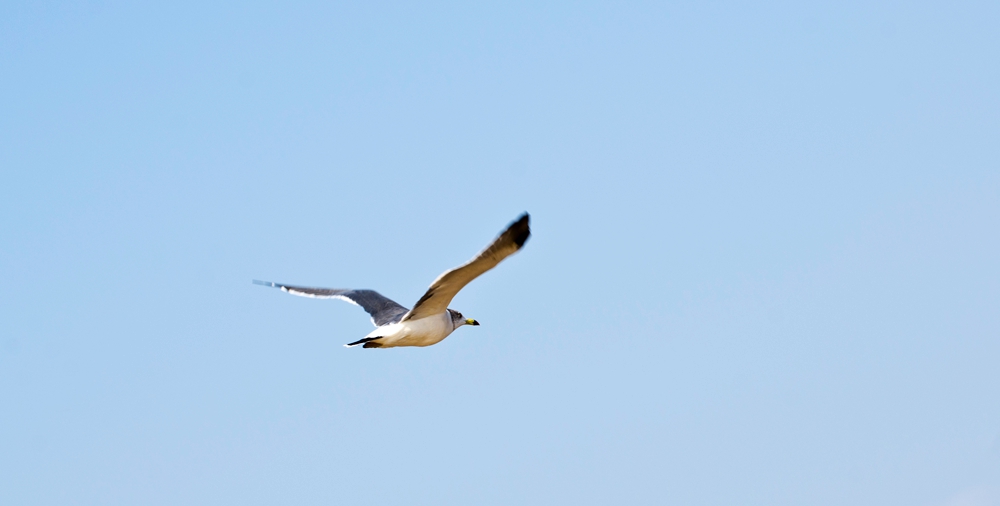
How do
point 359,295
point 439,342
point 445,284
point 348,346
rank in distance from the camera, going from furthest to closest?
point 359,295 → point 439,342 → point 348,346 → point 445,284

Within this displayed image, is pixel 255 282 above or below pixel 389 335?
above

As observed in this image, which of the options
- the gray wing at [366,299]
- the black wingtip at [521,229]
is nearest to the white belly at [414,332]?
the gray wing at [366,299]

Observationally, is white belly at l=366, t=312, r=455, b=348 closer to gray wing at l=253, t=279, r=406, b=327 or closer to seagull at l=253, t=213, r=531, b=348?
seagull at l=253, t=213, r=531, b=348

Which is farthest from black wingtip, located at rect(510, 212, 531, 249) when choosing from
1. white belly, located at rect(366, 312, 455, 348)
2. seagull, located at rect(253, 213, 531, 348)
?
white belly, located at rect(366, 312, 455, 348)

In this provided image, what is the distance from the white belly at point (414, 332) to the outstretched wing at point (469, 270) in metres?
0.14

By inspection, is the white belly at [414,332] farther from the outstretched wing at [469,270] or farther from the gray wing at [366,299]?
the gray wing at [366,299]

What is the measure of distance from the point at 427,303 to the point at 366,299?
4.56 m

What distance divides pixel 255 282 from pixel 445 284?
778cm

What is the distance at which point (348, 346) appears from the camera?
690 inches

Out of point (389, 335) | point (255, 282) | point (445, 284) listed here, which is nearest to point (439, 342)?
point (389, 335)

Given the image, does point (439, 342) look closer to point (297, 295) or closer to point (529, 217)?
point (297, 295)

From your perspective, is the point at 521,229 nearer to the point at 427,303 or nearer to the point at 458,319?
the point at 427,303

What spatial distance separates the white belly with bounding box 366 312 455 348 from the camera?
58.9 ft

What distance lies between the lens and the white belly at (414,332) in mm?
17953
